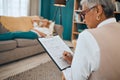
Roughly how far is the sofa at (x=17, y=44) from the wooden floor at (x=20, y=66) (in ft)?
0.28

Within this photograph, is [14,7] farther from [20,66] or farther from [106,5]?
[106,5]

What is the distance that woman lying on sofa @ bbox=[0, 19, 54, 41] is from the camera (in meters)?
3.21

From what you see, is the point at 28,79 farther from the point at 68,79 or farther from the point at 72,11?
the point at 72,11

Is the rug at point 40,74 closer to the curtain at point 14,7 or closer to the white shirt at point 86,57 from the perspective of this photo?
the white shirt at point 86,57

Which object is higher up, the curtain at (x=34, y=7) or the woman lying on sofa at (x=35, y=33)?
the curtain at (x=34, y=7)

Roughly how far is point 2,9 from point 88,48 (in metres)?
3.97

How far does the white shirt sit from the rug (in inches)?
72.4

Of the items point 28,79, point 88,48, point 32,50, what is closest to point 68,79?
point 88,48

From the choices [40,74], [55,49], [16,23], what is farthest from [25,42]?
[55,49]

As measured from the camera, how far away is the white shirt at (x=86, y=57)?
2.47 ft

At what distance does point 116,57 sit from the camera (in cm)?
78

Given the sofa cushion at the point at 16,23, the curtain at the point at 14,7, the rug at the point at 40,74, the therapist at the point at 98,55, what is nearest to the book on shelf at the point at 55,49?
the therapist at the point at 98,55

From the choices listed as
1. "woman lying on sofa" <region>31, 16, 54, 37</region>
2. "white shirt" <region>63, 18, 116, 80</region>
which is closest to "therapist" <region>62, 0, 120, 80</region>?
"white shirt" <region>63, 18, 116, 80</region>

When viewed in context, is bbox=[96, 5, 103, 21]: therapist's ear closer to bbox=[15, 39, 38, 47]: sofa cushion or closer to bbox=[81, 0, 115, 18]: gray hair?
bbox=[81, 0, 115, 18]: gray hair
